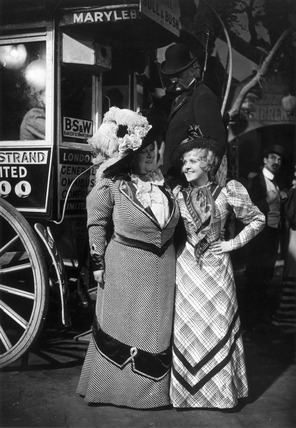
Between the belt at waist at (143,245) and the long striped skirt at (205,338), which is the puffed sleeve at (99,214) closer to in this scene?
the belt at waist at (143,245)

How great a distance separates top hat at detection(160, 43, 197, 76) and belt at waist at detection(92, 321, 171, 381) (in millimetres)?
2014

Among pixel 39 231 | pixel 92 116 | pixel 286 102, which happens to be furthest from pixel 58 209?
pixel 286 102

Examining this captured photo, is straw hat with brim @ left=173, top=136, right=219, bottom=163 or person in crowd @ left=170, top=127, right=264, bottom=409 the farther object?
straw hat with brim @ left=173, top=136, right=219, bottom=163

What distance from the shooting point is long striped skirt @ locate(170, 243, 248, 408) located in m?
3.07

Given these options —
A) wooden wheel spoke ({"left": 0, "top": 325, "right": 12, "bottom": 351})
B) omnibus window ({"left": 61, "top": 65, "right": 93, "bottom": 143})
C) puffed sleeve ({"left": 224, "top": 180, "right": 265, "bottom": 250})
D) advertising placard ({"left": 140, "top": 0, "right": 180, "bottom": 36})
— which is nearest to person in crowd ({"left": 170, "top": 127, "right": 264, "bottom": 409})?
puffed sleeve ({"left": 224, "top": 180, "right": 265, "bottom": 250})

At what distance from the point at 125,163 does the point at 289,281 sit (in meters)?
2.98

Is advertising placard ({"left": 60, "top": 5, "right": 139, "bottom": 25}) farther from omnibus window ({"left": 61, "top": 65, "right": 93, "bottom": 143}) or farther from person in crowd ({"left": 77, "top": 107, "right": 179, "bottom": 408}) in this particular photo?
person in crowd ({"left": 77, "top": 107, "right": 179, "bottom": 408})

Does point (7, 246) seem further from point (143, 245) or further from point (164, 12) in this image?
point (164, 12)

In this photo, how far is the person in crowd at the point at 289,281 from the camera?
17.6 ft

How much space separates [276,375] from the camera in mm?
3859

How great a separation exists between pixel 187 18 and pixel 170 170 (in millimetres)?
3946

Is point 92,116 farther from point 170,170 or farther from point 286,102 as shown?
point 286,102

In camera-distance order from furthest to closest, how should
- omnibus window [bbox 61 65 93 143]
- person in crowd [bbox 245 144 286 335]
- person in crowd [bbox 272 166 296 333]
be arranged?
1. person in crowd [bbox 245 144 286 335]
2. person in crowd [bbox 272 166 296 333]
3. omnibus window [bbox 61 65 93 143]

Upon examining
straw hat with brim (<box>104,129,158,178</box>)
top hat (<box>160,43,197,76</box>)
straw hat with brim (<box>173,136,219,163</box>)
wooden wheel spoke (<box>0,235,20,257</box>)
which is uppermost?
top hat (<box>160,43,197,76</box>)
